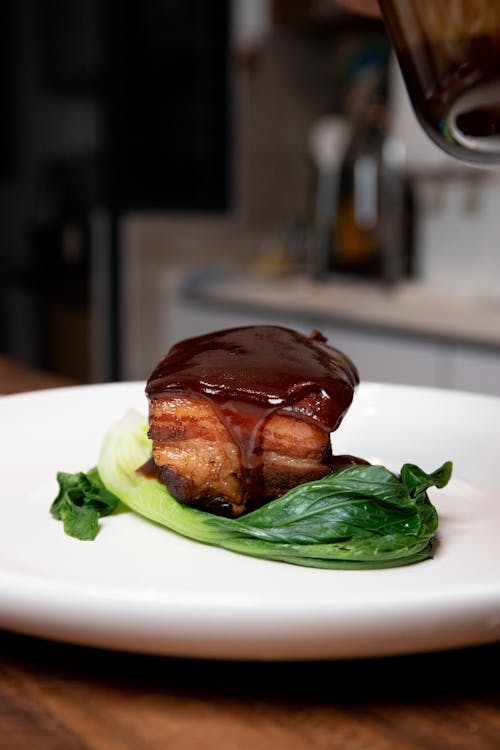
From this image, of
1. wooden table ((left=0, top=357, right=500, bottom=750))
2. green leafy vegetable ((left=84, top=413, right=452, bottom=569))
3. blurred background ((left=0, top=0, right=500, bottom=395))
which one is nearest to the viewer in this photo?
wooden table ((left=0, top=357, right=500, bottom=750))

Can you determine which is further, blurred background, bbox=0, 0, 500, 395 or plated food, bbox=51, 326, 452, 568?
blurred background, bbox=0, 0, 500, 395

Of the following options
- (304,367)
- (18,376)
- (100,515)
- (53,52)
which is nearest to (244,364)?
(304,367)

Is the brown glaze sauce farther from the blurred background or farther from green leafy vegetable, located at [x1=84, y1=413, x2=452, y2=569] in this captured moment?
the blurred background

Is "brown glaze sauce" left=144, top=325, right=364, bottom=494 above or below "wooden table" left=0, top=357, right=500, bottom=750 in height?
above

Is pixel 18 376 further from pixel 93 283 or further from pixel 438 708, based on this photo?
pixel 93 283

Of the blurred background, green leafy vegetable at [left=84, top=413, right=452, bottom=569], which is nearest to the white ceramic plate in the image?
green leafy vegetable at [left=84, top=413, right=452, bottom=569]

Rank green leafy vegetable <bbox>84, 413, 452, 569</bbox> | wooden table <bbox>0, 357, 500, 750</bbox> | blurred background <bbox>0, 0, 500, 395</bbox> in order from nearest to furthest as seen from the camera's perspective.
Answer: wooden table <bbox>0, 357, 500, 750</bbox>
green leafy vegetable <bbox>84, 413, 452, 569</bbox>
blurred background <bbox>0, 0, 500, 395</bbox>
